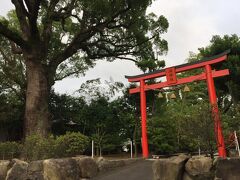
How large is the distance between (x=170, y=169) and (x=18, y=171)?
4830 mm

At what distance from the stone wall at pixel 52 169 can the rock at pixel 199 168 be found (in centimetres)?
361

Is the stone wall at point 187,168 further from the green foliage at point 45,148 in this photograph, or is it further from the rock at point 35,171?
the green foliage at point 45,148

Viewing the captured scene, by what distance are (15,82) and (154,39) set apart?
10353 millimetres

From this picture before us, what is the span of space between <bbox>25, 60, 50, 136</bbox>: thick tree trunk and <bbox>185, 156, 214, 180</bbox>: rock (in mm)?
9379

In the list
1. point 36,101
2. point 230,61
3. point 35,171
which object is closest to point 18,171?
point 35,171

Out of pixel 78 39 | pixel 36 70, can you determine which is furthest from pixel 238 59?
pixel 36 70

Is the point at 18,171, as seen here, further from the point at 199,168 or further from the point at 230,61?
the point at 230,61

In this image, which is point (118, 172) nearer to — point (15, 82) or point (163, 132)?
point (163, 132)

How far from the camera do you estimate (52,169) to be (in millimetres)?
8406

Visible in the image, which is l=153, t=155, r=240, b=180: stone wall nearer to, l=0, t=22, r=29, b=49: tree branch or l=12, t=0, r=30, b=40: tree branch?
l=0, t=22, r=29, b=49: tree branch

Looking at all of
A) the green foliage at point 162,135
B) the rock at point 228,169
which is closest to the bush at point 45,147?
the rock at point 228,169

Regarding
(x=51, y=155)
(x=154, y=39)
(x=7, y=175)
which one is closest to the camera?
(x=7, y=175)

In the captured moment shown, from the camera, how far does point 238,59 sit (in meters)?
18.9

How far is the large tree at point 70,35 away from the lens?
50.3 ft
